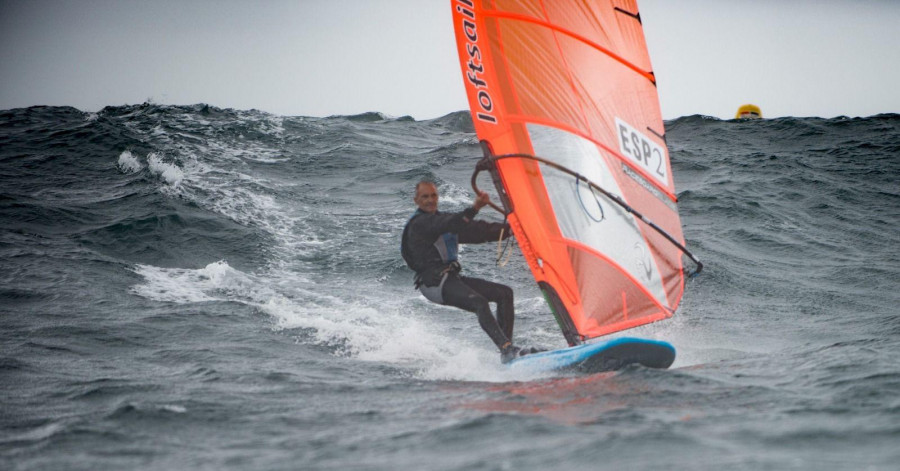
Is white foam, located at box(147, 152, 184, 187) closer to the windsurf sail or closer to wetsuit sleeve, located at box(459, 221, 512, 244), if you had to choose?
wetsuit sleeve, located at box(459, 221, 512, 244)

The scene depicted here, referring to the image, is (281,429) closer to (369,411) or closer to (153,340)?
(369,411)

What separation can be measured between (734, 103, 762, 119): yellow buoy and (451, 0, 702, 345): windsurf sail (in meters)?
20.7

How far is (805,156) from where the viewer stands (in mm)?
17438

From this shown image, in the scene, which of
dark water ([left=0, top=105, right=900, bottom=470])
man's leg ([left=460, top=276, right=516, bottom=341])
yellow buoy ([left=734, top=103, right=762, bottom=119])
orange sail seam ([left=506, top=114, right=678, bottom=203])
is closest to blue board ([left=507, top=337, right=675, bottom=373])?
dark water ([left=0, top=105, right=900, bottom=470])

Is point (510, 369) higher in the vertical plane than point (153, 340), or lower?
lower

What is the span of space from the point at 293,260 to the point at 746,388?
7.03 m

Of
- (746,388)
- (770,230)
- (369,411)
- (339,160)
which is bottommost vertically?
(770,230)

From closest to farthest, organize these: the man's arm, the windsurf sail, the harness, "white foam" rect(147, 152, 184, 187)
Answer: the man's arm < the windsurf sail < the harness < "white foam" rect(147, 152, 184, 187)

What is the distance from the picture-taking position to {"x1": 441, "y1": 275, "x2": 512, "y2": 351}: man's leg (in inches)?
224

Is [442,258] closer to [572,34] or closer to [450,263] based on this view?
[450,263]

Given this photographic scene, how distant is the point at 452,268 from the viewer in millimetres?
5828

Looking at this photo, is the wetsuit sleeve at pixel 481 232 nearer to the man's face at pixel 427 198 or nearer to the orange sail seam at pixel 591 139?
the man's face at pixel 427 198

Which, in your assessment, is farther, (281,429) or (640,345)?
(640,345)

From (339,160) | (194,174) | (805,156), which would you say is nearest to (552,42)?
(194,174)
